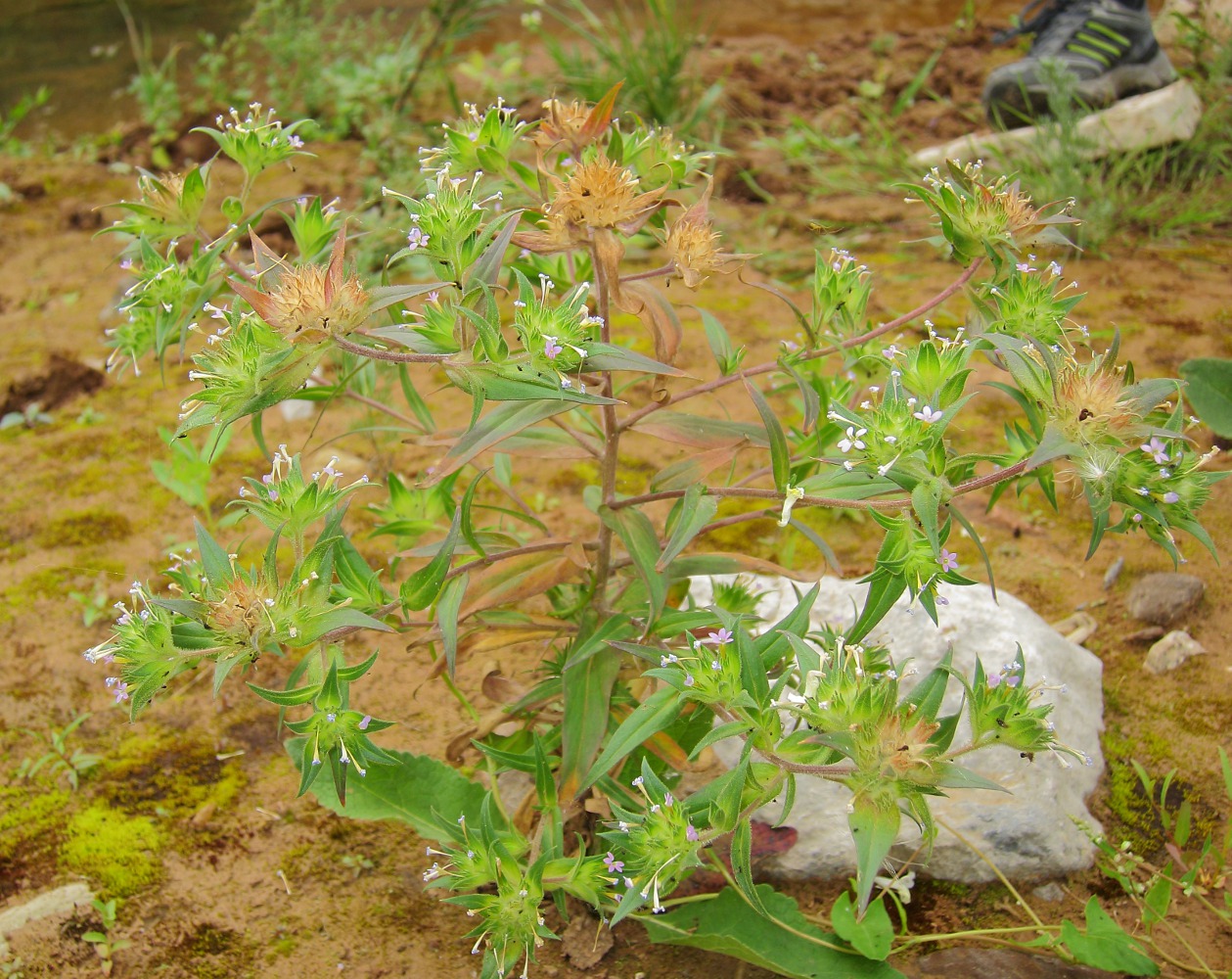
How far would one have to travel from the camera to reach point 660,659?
161 cm

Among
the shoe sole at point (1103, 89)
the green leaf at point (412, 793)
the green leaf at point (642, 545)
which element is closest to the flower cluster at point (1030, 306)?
the green leaf at point (642, 545)

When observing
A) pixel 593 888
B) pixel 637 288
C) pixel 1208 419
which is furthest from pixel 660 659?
pixel 1208 419

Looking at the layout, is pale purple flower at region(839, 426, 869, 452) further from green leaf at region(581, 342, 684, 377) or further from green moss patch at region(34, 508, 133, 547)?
green moss patch at region(34, 508, 133, 547)

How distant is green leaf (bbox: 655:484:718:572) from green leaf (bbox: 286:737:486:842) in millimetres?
683

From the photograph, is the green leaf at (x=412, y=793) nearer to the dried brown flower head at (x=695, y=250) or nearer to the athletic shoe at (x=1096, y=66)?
the dried brown flower head at (x=695, y=250)

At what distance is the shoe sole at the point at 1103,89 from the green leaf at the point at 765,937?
3524 millimetres

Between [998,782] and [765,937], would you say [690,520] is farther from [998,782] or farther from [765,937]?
[998,782]

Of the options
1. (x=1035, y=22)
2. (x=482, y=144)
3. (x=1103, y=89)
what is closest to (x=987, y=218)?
(x=482, y=144)

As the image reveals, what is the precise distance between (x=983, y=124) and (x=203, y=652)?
14.7 ft

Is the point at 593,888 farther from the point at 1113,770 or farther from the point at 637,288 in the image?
the point at 1113,770

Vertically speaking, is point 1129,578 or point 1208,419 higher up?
point 1208,419

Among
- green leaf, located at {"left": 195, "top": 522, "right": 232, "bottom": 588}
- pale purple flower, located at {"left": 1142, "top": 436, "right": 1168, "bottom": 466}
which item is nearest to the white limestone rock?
pale purple flower, located at {"left": 1142, "top": 436, "right": 1168, "bottom": 466}

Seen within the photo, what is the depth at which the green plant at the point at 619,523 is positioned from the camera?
142 centimetres

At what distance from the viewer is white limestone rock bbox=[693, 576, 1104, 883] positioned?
6.55 ft
